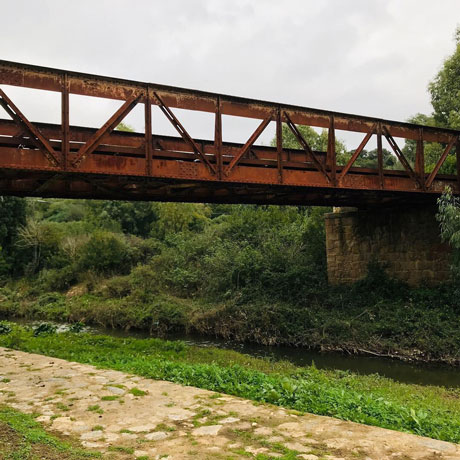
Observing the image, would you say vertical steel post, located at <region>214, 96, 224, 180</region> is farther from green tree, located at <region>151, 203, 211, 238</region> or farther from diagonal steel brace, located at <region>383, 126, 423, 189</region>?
green tree, located at <region>151, 203, 211, 238</region>

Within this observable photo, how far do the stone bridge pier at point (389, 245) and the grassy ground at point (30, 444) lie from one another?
1569cm

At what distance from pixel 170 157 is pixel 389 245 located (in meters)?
10.9

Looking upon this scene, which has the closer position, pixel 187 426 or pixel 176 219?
pixel 187 426

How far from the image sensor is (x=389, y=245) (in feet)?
62.3

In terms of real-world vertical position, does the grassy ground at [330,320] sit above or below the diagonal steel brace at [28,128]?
below

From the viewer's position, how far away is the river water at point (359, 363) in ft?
40.6

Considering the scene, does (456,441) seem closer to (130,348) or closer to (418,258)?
(130,348)

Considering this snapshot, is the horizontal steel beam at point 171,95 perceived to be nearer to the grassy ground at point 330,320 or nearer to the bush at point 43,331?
the grassy ground at point 330,320

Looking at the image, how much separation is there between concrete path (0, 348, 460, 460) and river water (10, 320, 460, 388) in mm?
7586

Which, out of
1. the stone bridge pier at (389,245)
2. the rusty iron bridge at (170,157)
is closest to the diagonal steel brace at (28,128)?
the rusty iron bridge at (170,157)

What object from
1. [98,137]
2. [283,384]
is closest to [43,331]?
[98,137]

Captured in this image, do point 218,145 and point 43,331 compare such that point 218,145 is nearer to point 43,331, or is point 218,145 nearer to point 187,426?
point 187,426

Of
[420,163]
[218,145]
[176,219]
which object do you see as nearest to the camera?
[218,145]

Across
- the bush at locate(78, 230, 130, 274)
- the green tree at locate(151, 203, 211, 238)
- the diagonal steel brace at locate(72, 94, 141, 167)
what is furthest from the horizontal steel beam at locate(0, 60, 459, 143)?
the green tree at locate(151, 203, 211, 238)
